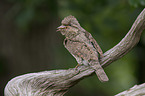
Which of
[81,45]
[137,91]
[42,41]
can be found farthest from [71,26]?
[42,41]

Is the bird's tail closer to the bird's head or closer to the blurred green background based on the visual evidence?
the bird's head

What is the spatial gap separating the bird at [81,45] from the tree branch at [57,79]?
0.12 m

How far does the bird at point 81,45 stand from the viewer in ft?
11.6

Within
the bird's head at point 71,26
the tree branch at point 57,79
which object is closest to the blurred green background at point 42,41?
the bird's head at point 71,26

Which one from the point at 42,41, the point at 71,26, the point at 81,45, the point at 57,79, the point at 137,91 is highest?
the point at 42,41

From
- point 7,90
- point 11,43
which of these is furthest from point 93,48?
point 11,43

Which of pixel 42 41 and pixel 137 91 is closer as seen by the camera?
pixel 137 91

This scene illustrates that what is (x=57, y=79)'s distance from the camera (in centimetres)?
372

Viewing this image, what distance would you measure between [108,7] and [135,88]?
3265 millimetres

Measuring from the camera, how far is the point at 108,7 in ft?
20.5

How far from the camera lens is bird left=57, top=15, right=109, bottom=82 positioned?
3.55 m

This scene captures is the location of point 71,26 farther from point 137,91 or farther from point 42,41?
point 42,41

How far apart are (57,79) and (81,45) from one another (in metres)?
0.64

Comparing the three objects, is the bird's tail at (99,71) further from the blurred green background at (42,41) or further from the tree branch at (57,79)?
the blurred green background at (42,41)
